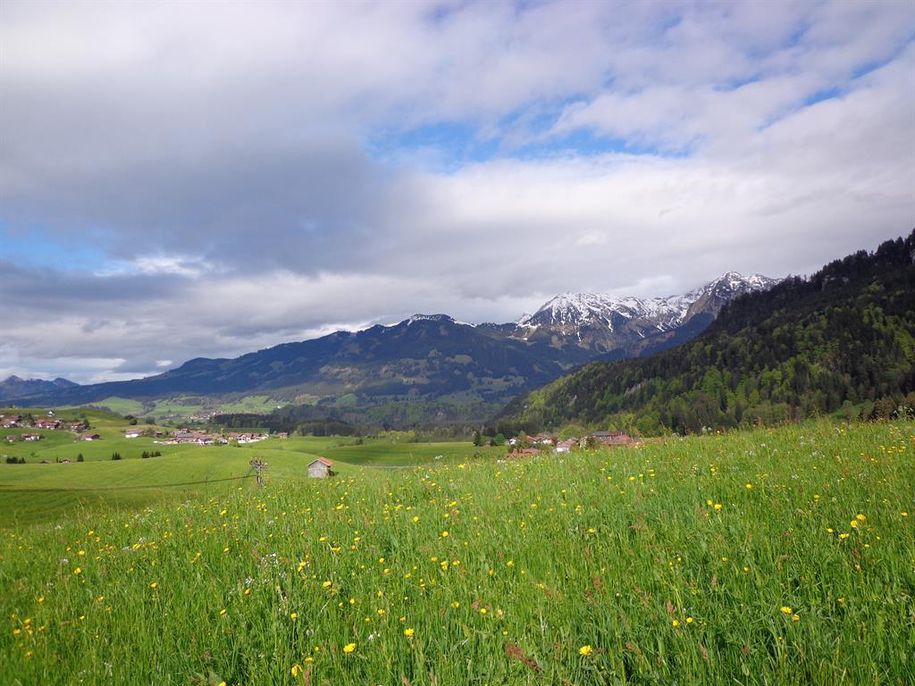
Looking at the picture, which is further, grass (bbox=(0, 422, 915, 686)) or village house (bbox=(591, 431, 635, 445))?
village house (bbox=(591, 431, 635, 445))

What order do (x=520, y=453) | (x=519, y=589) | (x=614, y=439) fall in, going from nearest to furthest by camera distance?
(x=519, y=589)
(x=614, y=439)
(x=520, y=453)

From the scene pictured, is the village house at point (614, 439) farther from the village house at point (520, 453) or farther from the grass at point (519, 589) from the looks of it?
the grass at point (519, 589)

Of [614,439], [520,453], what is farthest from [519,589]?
[614,439]

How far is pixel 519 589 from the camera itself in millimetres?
5031

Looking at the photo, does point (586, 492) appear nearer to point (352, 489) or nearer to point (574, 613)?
point (574, 613)

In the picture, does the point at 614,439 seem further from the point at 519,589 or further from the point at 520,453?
the point at 519,589

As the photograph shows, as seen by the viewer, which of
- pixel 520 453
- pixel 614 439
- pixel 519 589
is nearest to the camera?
pixel 519 589

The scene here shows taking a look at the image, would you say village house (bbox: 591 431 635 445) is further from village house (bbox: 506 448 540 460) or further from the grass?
the grass

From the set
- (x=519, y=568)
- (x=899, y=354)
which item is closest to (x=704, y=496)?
(x=519, y=568)

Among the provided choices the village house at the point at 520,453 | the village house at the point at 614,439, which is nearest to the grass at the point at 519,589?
the village house at the point at 614,439

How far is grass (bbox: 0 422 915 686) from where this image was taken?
12.4 ft

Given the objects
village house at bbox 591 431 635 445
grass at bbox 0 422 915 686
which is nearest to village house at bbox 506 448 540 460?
village house at bbox 591 431 635 445

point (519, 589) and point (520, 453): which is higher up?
point (519, 589)

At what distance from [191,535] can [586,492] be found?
291 inches
